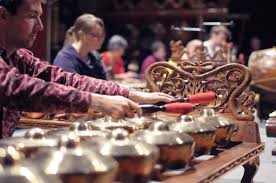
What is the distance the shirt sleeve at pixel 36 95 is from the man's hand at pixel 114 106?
0.02 meters

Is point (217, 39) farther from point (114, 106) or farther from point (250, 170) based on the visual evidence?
point (114, 106)

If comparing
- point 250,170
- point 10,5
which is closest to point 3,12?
point 10,5

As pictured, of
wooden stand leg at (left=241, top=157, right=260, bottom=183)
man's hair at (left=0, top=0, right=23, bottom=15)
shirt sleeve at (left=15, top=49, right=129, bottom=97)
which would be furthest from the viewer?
wooden stand leg at (left=241, top=157, right=260, bottom=183)

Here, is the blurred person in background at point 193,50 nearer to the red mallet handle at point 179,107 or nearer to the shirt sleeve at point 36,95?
the red mallet handle at point 179,107

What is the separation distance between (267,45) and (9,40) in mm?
8174

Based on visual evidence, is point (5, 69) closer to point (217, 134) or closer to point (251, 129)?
point (217, 134)

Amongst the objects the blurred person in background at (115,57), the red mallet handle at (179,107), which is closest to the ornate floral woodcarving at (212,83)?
the red mallet handle at (179,107)

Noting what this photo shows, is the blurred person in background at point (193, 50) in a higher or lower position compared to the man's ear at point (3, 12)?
lower

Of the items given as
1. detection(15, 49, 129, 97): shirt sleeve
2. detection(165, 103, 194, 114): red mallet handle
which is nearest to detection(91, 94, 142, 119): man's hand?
detection(165, 103, 194, 114): red mallet handle

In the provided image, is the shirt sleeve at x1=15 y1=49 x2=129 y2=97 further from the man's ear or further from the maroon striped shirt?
the maroon striped shirt

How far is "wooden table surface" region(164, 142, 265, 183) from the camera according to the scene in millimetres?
1555

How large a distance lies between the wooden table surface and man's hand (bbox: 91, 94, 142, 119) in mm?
214

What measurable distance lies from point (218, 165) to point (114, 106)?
1.21 feet

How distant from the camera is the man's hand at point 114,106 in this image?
163cm
